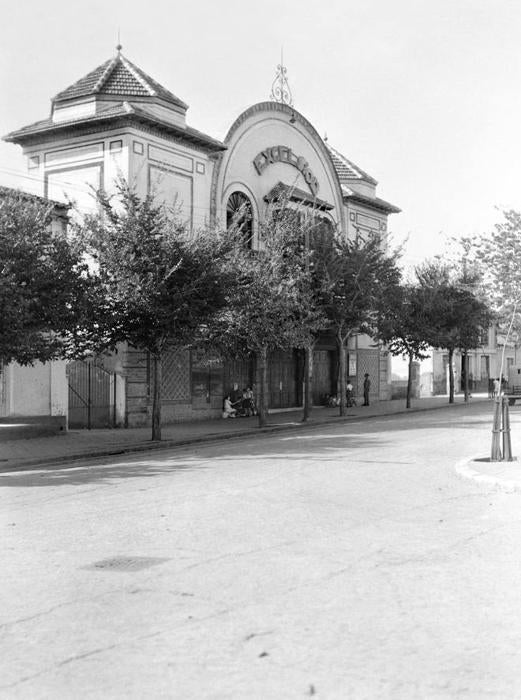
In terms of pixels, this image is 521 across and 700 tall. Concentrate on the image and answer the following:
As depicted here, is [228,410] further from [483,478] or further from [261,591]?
[261,591]

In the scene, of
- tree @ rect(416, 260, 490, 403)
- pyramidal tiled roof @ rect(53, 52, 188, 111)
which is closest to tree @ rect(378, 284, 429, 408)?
tree @ rect(416, 260, 490, 403)

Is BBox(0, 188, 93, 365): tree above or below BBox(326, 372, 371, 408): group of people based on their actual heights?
above

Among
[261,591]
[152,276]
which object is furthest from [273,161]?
[261,591]

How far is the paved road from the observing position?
4.22 meters

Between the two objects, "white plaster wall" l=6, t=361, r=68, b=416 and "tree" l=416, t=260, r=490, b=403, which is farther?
"tree" l=416, t=260, r=490, b=403

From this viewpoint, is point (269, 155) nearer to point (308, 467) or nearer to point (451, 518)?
point (308, 467)

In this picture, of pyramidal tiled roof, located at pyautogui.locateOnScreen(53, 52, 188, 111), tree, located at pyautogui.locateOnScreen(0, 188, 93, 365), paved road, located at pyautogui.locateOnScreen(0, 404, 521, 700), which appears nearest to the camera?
paved road, located at pyautogui.locateOnScreen(0, 404, 521, 700)

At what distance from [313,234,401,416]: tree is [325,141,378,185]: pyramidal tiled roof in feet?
30.7

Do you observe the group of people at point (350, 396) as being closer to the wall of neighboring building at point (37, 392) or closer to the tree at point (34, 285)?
the wall of neighboring building at point (37, 392)

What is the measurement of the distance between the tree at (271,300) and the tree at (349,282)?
3.49ft

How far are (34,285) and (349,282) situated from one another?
1511 centimetres

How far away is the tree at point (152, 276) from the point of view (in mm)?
19938

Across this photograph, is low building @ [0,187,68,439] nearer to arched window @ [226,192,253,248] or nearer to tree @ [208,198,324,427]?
tree @ [208,198,324,427]

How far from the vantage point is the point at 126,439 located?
2145 cm
